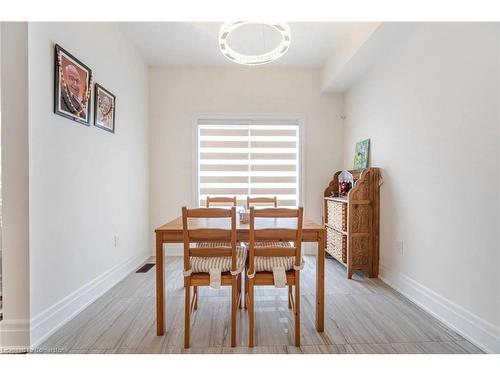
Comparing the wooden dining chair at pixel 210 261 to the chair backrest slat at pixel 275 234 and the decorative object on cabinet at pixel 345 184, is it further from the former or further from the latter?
the decorative object on cabinet at pixel 345 184

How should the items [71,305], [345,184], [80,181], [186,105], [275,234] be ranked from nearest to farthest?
1. [275,234]
2. [71,305]
3. [80,181]
4. [345,184]
5. [186,105]

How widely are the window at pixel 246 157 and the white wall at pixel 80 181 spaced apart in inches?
37.1

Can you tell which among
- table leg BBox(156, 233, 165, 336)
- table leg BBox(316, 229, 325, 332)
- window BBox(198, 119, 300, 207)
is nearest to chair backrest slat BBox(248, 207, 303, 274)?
table leg BBox(316, 229, 325, 332)

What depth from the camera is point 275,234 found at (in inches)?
60.0

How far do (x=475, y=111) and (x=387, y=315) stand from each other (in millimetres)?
1597

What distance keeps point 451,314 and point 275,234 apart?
4.81 ft

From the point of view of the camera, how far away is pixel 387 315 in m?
1.95

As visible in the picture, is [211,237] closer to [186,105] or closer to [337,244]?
[337,244]

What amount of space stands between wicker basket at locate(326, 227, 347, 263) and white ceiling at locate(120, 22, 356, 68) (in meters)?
2.31

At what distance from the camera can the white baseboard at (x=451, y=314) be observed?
1507 mm

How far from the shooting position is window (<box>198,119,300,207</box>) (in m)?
3.62

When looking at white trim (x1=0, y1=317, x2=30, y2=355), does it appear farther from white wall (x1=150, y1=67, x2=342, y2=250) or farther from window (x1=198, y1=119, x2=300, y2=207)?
window (x1=198, y1=119, x2=300, y2=207)

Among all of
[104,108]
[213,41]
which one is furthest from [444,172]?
[104,108]

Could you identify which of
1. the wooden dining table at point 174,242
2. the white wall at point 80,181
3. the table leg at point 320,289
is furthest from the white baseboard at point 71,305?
the table leg at point 320,289
